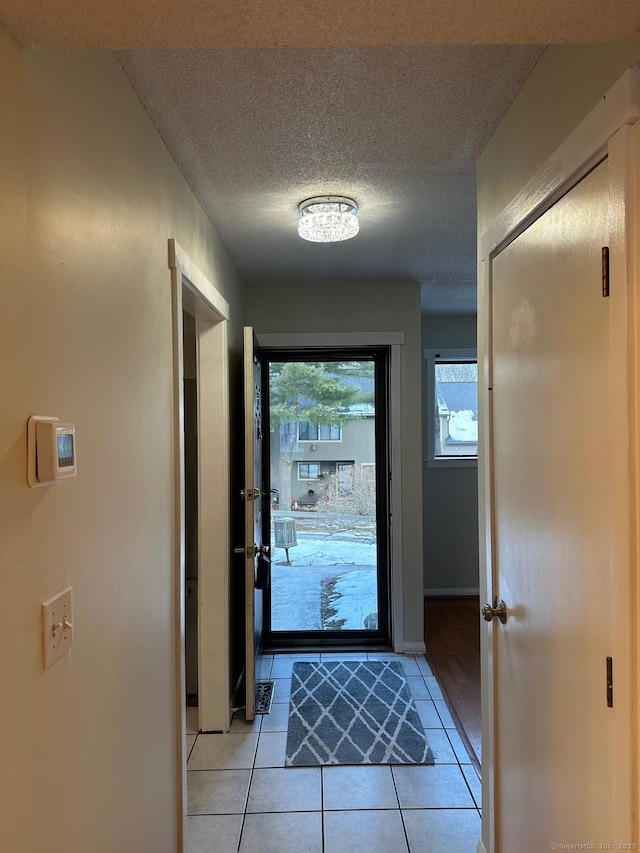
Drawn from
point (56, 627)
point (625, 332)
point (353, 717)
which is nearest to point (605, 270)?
point (625, 332)

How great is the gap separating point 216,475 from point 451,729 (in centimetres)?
172

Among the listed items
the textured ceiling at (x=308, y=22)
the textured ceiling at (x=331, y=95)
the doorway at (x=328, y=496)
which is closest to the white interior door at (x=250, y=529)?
the textured ceiling at (x=331, y=95)

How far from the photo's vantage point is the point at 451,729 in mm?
2699

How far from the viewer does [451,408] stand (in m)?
4.86

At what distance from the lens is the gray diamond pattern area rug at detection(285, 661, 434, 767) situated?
248cm

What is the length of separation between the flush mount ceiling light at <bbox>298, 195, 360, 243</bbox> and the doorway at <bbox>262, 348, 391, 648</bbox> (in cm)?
149

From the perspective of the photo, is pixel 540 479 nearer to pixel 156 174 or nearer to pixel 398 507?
pixel 156 174

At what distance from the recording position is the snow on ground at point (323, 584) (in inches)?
150

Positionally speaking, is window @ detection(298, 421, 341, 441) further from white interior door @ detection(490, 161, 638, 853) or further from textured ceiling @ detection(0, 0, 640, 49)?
textured ceiling @ detection(0, 0, 640, 49)

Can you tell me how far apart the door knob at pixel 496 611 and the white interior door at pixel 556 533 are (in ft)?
0.07

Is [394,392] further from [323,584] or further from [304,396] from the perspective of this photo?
[323,584]

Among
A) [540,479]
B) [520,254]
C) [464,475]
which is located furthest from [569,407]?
[464,475]


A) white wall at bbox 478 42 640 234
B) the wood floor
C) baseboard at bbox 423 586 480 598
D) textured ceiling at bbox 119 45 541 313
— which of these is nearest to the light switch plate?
textured ceiling at bbox 119 45 541 313

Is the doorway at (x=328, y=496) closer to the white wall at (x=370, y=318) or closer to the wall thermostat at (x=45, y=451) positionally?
the white wall at (x=370, y=318)
